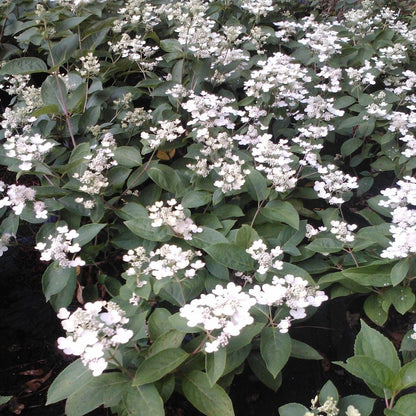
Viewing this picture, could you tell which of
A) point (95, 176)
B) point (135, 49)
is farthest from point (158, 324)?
point (135, 49)

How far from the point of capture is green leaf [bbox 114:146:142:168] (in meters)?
1.86

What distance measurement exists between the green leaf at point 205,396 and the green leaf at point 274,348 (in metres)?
0.16

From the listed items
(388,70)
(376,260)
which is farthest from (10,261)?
(388,70)

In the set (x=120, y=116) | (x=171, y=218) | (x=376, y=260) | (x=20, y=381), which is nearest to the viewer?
(x=171, y=218)

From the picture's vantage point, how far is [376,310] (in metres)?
1.62

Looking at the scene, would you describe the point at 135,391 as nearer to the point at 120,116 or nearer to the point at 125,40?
the point at 120,116

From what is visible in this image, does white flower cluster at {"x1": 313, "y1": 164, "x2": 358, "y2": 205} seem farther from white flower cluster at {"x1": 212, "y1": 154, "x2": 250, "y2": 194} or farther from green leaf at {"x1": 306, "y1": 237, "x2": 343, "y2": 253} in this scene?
white flower cluster at {"x1": 212, "y1": 154, "x2": 250, "y2": 194}

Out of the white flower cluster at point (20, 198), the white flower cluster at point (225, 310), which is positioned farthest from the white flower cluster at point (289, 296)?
the white flower cluster at point (20, 198)

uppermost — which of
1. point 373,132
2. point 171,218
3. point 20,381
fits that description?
point 171,218

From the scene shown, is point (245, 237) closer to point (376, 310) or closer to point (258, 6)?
point (376, 310)

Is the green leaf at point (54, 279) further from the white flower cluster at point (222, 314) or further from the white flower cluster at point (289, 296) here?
the white flower cluster at point (289, 296)

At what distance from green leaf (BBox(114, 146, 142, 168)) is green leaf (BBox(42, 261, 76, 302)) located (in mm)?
511

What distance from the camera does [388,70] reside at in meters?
2.69

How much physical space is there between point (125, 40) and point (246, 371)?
1.72 m
